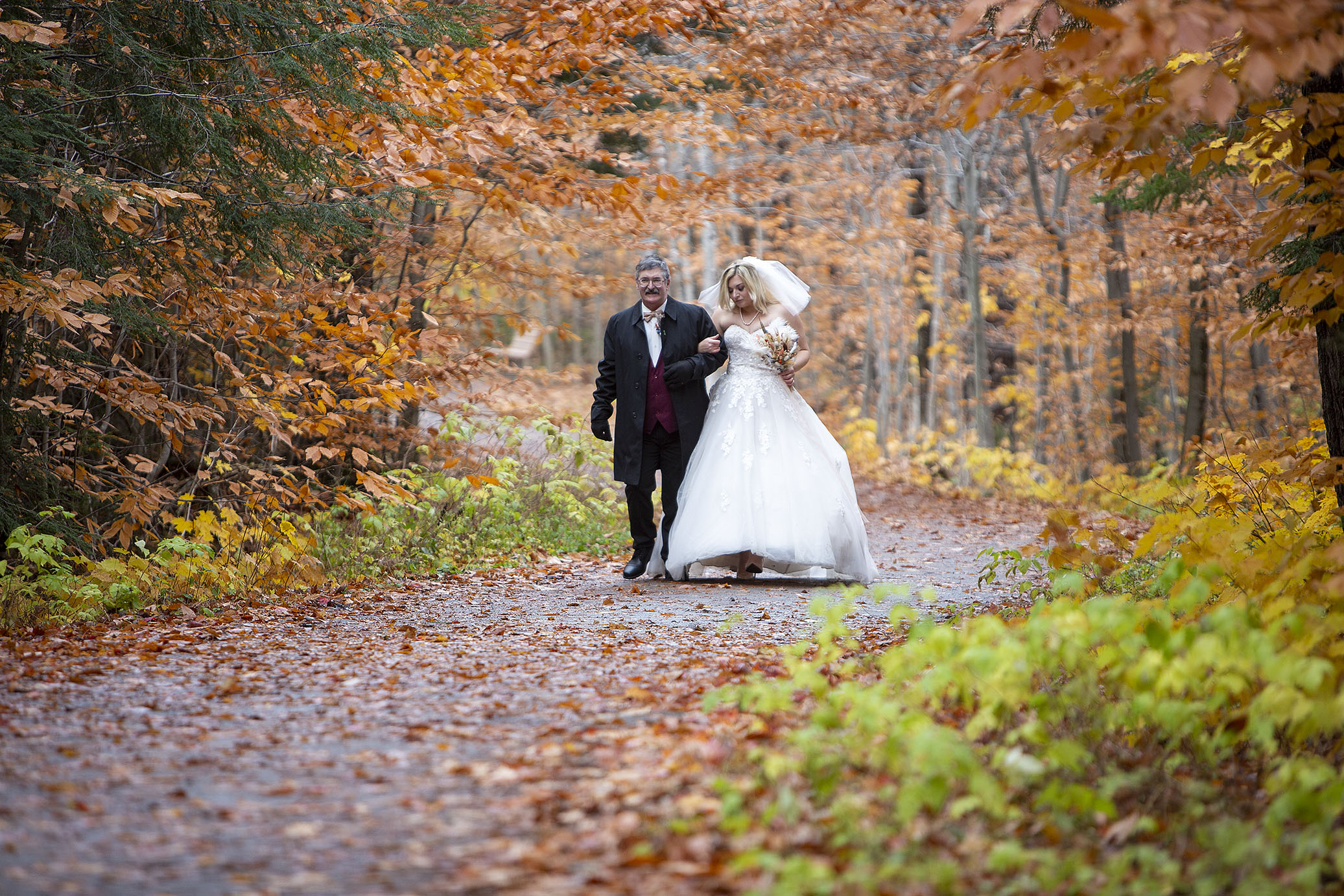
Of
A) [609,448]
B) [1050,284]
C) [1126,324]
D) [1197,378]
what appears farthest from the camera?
[1050,284]

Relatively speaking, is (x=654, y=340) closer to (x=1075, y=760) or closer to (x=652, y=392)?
(x=652, y=392)

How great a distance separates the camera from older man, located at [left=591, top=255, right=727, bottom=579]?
8203 millimetres

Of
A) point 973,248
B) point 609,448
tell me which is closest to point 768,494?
point 609,448

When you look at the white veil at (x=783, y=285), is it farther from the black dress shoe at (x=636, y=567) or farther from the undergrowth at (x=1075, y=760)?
the undergrowth at (x=1075, y=760)

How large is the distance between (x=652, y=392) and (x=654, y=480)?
0.70m

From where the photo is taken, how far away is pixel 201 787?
3.31 meters

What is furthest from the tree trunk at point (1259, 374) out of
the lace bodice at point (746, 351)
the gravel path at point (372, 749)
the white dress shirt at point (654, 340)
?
the gravel path at point (372, 749)

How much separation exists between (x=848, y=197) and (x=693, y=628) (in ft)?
55.4

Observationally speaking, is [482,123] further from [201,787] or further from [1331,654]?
[1331,654]

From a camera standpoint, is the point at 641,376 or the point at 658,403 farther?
the point at 658,403

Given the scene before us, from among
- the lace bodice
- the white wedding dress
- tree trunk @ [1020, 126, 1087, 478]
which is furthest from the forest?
the lace bodice

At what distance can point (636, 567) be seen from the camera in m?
8.48

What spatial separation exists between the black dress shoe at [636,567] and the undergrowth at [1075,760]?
428 centimetres

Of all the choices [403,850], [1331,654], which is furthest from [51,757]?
[1331,654]
